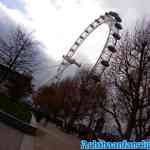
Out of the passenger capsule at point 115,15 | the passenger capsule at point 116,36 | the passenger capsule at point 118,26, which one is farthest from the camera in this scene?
the passenger capsule at point 115,15

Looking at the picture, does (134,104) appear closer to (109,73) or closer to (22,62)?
(109,73)

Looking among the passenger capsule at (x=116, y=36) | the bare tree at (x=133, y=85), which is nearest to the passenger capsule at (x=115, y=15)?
the passenger capsule at (x=116, y=36)

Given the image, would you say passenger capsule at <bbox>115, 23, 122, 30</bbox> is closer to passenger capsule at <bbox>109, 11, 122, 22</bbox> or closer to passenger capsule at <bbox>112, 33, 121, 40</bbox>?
passenger capsule at <bbox>109, 11, 122, 22</bbox>

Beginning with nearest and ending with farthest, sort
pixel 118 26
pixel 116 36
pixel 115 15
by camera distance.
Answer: pixel 116 36 < pixel 118 26 < pixel 115 15

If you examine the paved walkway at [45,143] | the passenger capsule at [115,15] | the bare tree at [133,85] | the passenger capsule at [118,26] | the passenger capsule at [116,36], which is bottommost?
the paved walkway at [45,143]

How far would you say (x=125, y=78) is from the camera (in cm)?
1506

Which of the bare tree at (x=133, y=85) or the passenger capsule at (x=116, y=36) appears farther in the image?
the passenger capsule at (x=116, y=36)

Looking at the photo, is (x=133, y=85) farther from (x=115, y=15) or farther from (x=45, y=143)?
(x=115, y=15)

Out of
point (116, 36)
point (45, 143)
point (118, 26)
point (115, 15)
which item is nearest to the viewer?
point (45, 143)

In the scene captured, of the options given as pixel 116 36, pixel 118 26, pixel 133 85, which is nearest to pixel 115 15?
pixel 118 26

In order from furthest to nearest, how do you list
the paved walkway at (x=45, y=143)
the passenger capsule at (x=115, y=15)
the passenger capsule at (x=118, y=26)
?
the passenger capsule at (x=115, y=15), the passenger capsule at (x=118, y=26), the paved walkway at (x=45, y=143)

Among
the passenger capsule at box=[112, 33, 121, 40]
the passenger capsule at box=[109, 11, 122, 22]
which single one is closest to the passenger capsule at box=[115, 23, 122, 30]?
the passenger capsule at box=[109, 11, 122, 22]

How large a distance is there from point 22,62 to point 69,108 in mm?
15602

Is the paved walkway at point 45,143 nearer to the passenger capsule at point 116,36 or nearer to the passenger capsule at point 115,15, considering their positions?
the passenger capsule at point 116,36
